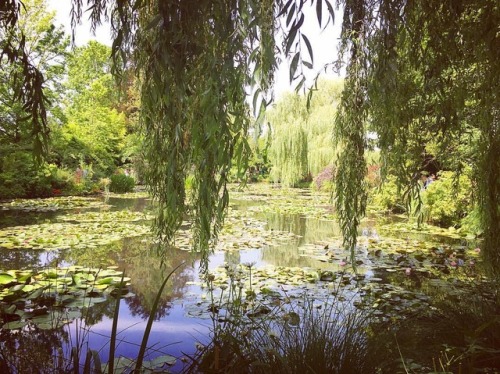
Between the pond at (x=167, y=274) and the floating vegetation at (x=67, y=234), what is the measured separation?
0.05 feet

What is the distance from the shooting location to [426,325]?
2.24 metres

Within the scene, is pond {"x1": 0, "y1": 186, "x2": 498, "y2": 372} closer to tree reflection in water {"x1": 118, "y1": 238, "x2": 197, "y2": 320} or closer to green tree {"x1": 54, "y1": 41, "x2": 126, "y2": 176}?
tree reflection in water {"x1": 118, "y1": 238, "x2": 197, "y2": 320}

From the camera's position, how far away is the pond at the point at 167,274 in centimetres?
252

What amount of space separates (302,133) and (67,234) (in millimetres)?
7459

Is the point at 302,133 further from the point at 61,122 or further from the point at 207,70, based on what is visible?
the point at 207,70

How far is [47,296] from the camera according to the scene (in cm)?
298

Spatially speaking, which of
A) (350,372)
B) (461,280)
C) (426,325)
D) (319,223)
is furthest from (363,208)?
(319,223)

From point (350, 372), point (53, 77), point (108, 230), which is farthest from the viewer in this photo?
point (53, 77)

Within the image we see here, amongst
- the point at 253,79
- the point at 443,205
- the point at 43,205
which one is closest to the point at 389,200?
the point at 443,205

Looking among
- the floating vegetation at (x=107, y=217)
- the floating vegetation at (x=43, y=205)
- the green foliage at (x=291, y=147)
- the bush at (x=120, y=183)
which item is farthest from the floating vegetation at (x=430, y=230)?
the bush at (x=120, y=183)

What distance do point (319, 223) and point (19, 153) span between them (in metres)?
7.51

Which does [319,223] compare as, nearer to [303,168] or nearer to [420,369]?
[303,168]

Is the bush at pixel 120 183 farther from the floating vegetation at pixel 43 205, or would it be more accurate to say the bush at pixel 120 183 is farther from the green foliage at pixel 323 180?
the green foliage at pixel 323 180

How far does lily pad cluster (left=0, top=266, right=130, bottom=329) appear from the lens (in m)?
2.59
